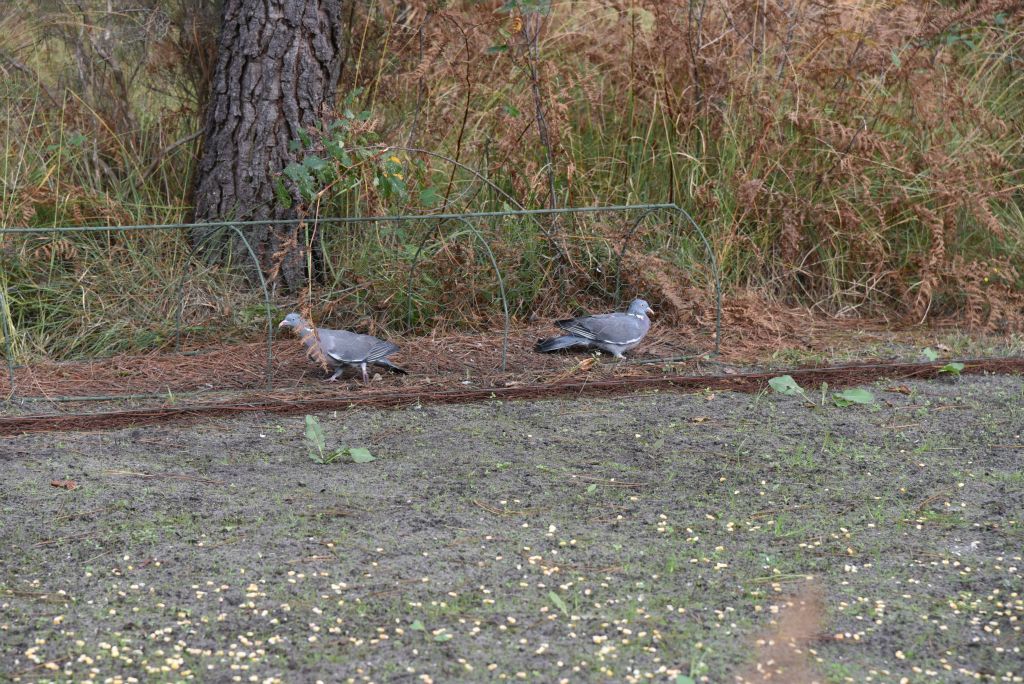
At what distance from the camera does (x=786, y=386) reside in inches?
188

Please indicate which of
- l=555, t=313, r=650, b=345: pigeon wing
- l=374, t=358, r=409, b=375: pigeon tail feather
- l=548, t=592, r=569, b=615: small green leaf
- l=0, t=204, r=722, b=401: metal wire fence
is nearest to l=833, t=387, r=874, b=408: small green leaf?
l=0, t=204, r=722, b=401: metal wire fence

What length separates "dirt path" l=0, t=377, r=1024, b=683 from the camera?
2.65 metres

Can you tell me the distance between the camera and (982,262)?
660 cm

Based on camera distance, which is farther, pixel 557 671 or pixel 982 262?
pixel 982 262

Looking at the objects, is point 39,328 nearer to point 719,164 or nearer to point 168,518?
point 168,518

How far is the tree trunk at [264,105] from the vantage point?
5867mm

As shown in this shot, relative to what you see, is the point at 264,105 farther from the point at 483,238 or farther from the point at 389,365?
the point at 389,365

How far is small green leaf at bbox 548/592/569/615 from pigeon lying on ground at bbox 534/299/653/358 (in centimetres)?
246

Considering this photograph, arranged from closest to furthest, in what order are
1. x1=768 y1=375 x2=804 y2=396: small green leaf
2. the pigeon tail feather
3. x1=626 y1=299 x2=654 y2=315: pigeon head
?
x1=768 y1=375 x2=804 y2=396: small green leaf → the pigeon tail feather → x1=626 y1=299 x2=654 y2=315: pigeon head

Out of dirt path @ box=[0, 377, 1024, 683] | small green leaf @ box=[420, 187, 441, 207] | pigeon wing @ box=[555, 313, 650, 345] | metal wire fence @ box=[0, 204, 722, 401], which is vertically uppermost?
small green leaf @ box=[420, 187, 441, 207]

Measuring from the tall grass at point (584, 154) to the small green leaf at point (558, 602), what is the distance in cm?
307

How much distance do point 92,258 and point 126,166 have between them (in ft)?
2.66

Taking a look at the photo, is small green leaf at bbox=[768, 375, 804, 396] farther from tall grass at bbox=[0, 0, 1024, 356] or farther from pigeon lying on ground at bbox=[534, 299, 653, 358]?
tall grass at bbox=[0, 0, 1024, 356]

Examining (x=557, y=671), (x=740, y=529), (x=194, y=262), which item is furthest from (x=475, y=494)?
(x=194, y=262)
